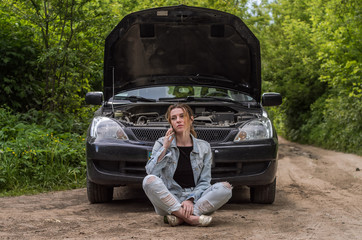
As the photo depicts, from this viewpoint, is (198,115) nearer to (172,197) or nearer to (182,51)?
(182,51)

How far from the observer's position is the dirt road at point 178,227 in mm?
4406

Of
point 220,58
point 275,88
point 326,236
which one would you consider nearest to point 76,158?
point 220,58

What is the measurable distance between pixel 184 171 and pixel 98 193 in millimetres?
1681

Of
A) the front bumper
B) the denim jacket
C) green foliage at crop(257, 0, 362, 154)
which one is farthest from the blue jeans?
green foliage at crop(257, 0, 362, 154)

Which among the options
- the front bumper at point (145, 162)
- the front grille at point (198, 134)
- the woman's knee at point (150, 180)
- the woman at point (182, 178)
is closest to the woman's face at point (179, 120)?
the woman at point (182, 178)

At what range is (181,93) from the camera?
7344mm

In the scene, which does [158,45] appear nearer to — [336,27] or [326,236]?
[326,236]

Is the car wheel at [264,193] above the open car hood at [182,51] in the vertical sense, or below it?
below

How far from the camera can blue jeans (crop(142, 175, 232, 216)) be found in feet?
15.7

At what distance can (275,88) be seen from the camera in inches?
1200

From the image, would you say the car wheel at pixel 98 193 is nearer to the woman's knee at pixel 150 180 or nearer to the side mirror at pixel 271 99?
the woman's knee at pixel 150 180

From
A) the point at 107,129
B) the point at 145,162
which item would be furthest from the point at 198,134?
the point at 107,129

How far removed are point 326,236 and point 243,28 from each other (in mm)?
3382

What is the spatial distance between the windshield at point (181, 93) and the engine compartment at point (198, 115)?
0.58ft
